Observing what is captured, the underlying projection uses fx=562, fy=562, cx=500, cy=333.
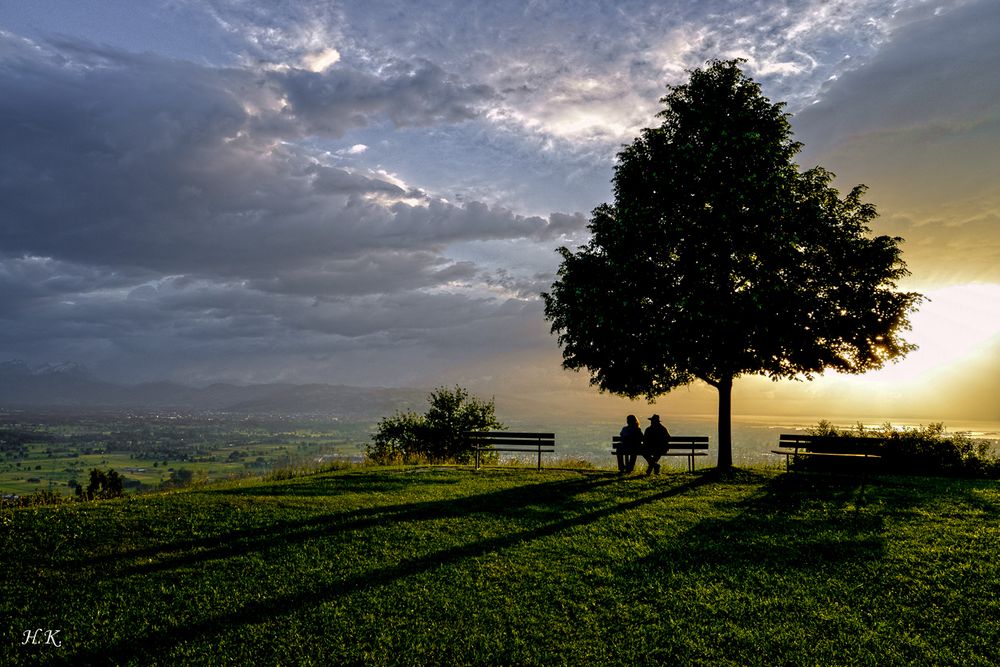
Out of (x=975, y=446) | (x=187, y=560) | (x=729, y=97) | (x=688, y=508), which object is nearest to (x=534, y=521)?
(x=688, y=508)

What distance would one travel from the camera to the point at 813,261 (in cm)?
2130

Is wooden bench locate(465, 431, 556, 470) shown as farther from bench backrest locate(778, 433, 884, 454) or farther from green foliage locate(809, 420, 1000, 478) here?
green foliage locate(809, 420, 1000, 478)

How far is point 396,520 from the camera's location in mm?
12094

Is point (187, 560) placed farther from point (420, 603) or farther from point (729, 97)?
point (729, 97)

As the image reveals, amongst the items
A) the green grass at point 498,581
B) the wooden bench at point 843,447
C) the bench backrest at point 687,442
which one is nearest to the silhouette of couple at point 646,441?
the bench backrest at point 687,442

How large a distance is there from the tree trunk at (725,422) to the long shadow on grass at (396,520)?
2698 mm

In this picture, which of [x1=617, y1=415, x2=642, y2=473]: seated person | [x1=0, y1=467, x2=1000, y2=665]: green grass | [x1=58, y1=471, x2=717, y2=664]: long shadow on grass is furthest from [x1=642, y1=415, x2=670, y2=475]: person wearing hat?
[x1=0, y1=467, x2=1000, y2=665]: green grass

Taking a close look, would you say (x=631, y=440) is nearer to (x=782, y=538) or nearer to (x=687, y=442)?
(x=687, y=442)

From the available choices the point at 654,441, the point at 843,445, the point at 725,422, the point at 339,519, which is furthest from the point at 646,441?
the point at 339,519

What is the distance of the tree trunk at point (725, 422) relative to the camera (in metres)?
21.6

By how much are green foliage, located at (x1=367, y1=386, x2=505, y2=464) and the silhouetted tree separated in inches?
493

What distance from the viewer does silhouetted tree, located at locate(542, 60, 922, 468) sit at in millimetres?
20703

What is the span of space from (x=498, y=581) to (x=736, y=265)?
16931mm

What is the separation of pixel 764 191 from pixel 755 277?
125 inches
